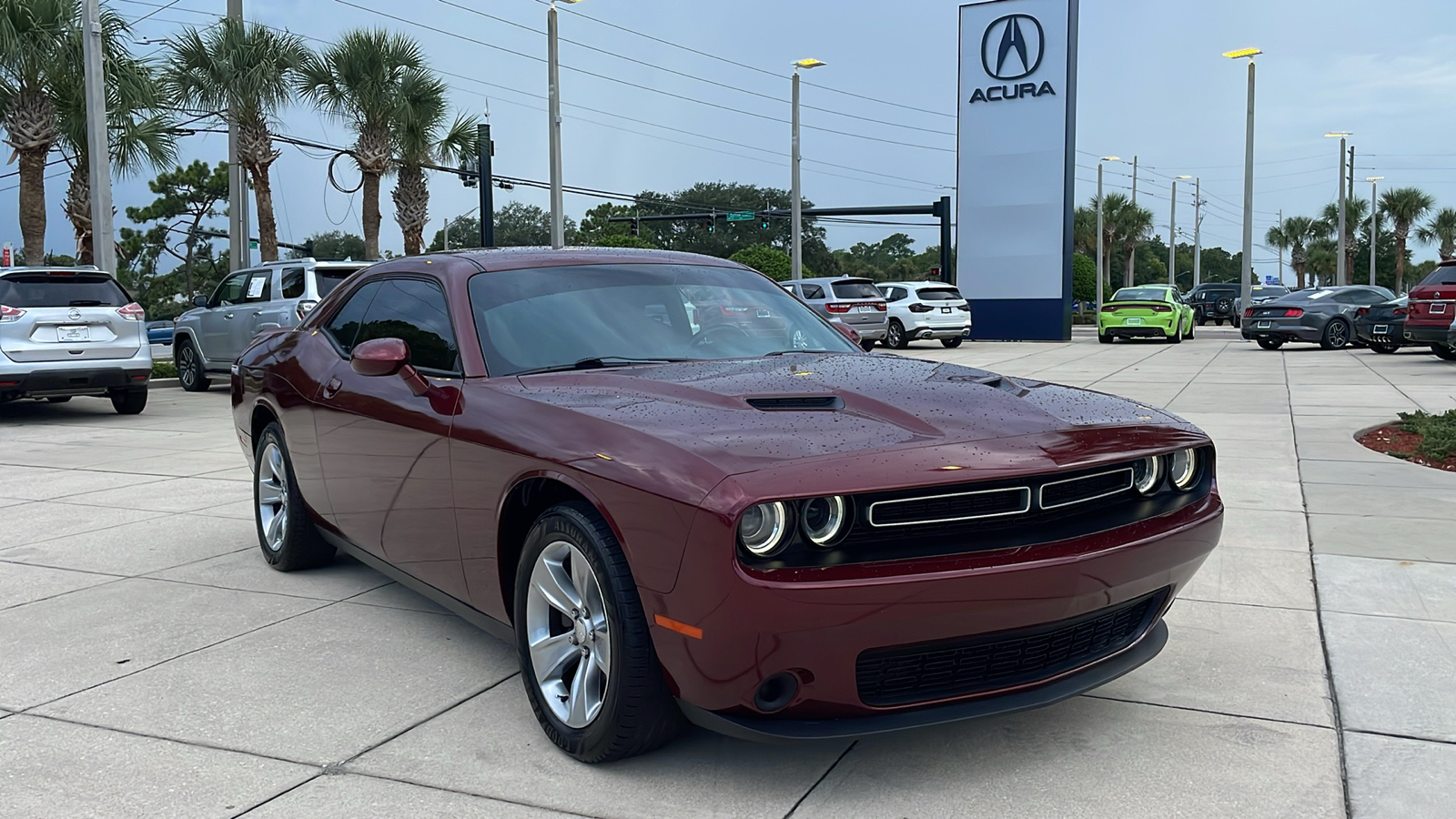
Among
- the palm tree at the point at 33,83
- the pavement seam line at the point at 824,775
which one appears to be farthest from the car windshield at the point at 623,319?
the palm tree at the point at 33,83

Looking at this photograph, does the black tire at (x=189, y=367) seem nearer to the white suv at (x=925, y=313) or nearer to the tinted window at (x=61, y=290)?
the tinted window at (x=61, y=290)

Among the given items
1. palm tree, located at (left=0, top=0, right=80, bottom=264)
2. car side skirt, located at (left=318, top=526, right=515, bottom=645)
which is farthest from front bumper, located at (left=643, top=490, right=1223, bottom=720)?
palm tree, located at (left=0, top=0, right=80, bottom=264)

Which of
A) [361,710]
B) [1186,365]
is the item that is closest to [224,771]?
[361,710]

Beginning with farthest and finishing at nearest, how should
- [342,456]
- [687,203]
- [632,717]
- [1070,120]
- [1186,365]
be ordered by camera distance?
[687,203] < [1070,120] < [1186,365] < [342,456] < [632,717]

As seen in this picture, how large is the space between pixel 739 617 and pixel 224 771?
160cm

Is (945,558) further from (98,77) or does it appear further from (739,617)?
(98,77)

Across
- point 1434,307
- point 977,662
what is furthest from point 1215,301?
point 977,662

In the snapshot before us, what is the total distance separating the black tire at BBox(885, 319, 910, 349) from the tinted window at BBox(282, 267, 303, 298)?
15.6 metres

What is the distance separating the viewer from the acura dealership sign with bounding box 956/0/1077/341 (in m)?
33.2

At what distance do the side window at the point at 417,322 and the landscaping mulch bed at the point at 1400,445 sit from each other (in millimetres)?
7013

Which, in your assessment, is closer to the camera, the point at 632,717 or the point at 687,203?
the point at 632,717

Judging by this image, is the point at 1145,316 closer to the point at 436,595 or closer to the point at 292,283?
the point at 292,283

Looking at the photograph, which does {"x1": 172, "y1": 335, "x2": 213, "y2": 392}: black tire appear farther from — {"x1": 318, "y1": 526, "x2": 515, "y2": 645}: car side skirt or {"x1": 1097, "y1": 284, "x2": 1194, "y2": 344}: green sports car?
{"x1": 1097, "y1": 284, "x2": 1194, "y2": 344}: green sports car

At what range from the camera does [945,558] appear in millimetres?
2805
